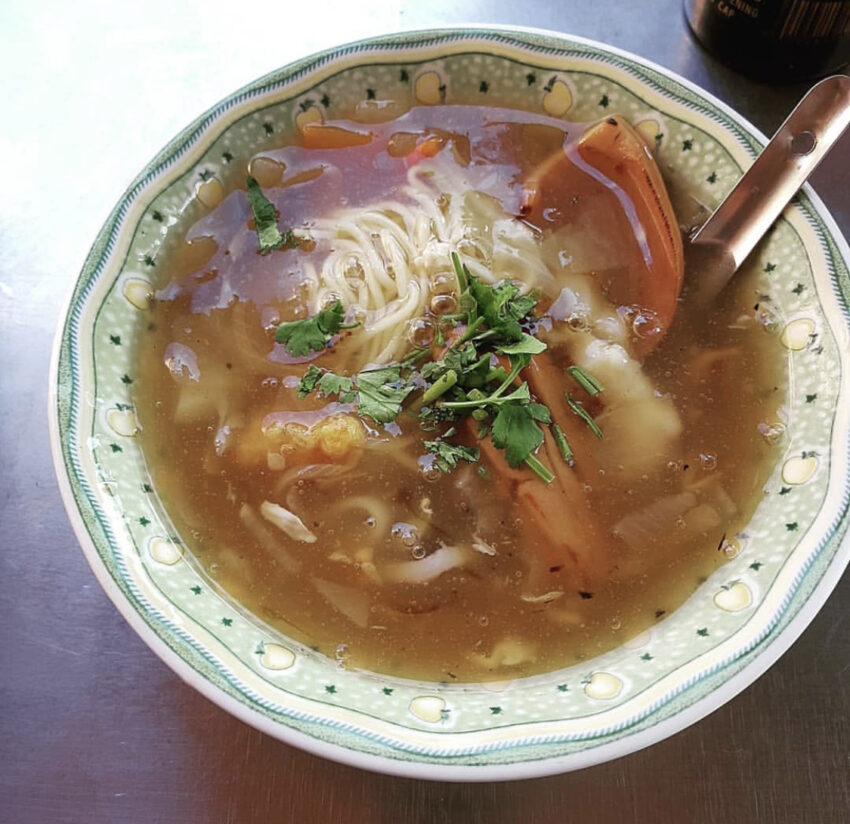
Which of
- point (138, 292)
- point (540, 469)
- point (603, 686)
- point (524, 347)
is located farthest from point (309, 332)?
point (603, 686)

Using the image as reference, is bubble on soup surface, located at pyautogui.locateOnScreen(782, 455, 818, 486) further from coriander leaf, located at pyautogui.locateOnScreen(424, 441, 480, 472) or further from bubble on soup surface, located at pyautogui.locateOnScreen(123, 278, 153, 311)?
bubble on soup surface, located at pyautogui.locateOnScreen(123, 278, 153, 311)

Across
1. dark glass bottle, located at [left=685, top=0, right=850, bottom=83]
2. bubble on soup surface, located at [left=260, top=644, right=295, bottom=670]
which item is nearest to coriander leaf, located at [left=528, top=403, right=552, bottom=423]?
bubble on soup surface, located at [left=260, top=644, right=295, bottom=670]

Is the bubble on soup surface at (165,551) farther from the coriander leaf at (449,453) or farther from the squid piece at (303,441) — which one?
the coriander leaf at (449,453)

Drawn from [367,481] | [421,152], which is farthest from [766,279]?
[367,481]

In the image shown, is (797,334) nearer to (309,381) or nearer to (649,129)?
(649,129)

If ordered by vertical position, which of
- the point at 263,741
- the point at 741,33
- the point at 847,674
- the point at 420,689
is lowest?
the point at 263,741

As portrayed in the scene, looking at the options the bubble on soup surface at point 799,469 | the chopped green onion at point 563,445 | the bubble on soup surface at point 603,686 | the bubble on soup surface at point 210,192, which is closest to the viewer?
the bubble on soup surface at point 603,686

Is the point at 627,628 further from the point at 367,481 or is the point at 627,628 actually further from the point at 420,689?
the point at 367,481

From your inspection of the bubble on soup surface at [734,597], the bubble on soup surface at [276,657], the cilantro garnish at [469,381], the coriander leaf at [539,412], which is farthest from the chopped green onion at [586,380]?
the bubble on soup surface at [276,657]
